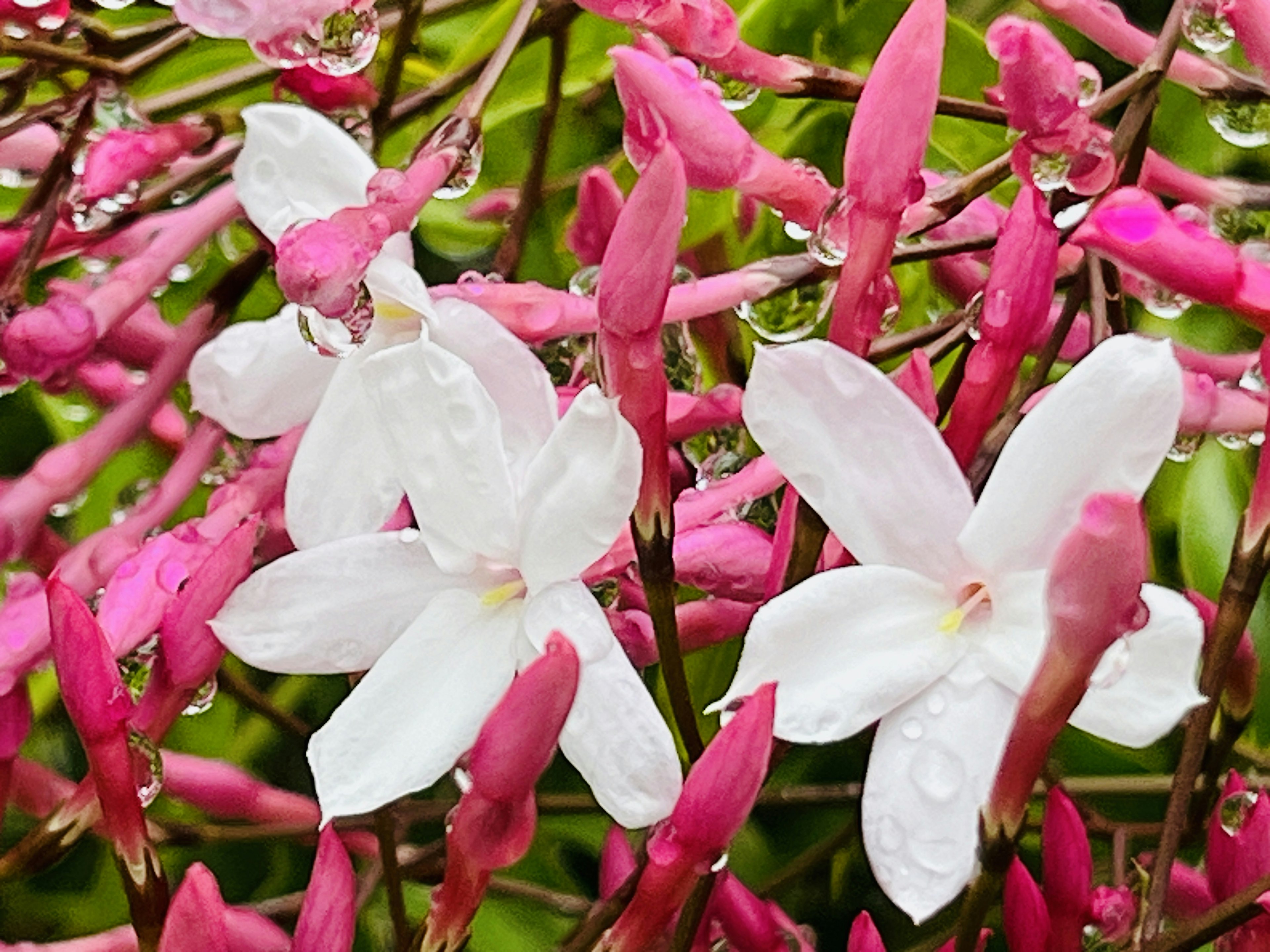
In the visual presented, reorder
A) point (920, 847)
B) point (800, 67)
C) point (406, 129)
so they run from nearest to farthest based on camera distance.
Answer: point (920, 847) < point (800, 67) < point (406, 129)

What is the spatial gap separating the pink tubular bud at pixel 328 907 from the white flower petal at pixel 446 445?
0.10 m

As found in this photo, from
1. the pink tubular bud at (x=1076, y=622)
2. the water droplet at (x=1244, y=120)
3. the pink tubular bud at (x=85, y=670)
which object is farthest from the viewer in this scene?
the water droplet at (x=1244, y=120)

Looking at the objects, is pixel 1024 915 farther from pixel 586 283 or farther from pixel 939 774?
pixel 586 283

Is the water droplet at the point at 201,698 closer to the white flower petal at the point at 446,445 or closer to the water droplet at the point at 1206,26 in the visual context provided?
the white flower petal at the point at 446,445

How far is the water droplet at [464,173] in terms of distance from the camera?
20.3 inches

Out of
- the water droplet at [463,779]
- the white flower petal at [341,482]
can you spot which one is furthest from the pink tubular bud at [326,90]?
the water droplet at [463,779]

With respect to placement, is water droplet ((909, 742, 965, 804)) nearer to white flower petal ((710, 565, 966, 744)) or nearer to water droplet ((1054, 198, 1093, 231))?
white flower petal ((710, 565, 966, 744))

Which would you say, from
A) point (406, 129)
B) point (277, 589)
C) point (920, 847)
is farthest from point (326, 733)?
point (406, 129)

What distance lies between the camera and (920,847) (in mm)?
395

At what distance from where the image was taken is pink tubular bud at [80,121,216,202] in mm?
559

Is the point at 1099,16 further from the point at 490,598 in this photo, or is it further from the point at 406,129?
the point at 406,129

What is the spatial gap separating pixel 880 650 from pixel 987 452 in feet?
0.30

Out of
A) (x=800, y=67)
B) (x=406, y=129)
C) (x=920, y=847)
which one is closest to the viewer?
(x=920, y=847)

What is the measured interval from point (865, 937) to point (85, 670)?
24 cm
